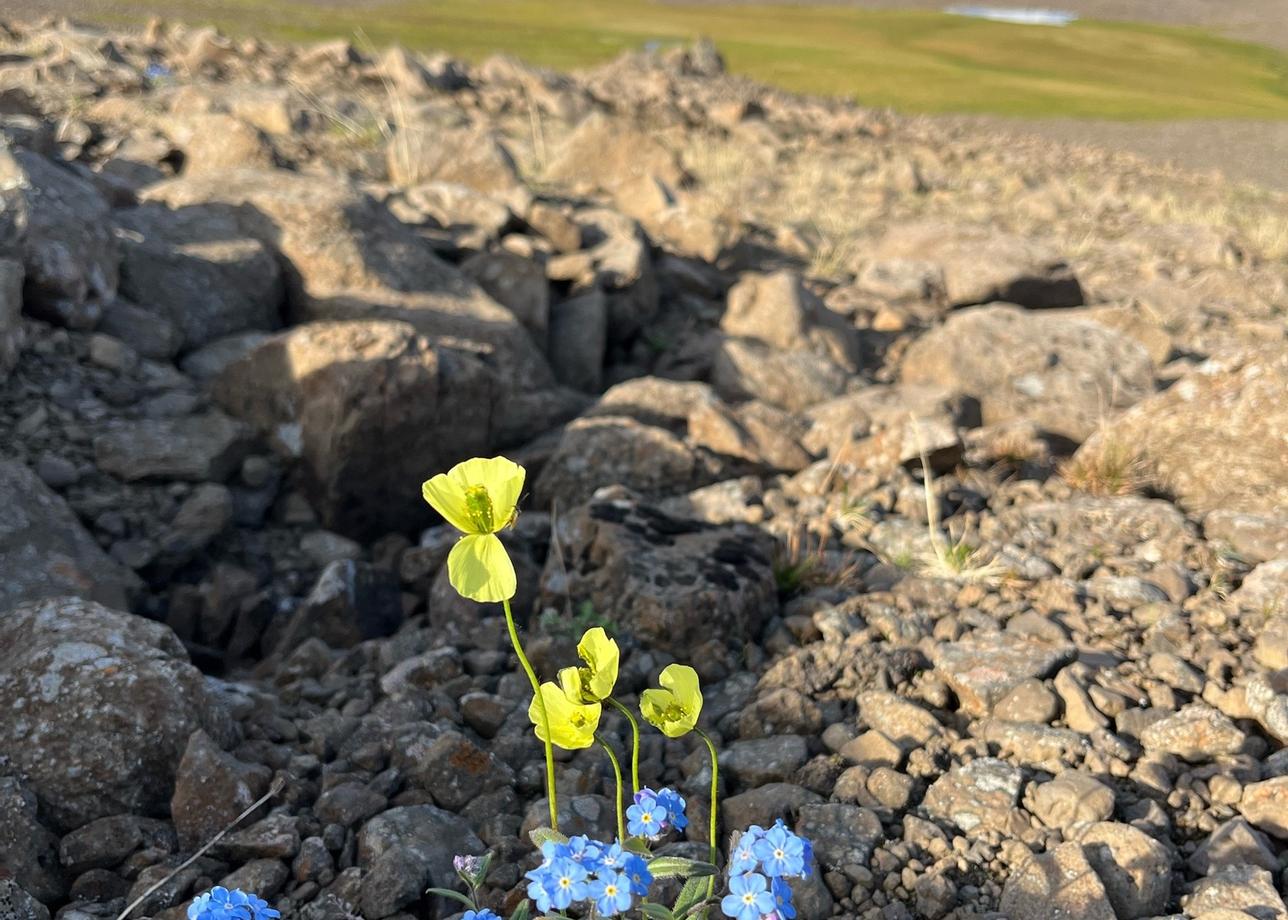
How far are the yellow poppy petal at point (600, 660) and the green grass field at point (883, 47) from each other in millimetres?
20252

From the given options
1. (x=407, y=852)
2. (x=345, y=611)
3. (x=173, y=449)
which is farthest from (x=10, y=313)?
(x=407, y=852)

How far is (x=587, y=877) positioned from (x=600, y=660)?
1.00 ft

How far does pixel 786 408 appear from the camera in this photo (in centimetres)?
484

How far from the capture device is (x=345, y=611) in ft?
10.4

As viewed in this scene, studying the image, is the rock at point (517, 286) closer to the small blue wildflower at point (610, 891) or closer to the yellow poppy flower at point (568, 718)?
the yellow poppy flower at point (568, 718)

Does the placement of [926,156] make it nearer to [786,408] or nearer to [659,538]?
[786,408]

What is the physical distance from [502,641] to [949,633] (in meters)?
1.24

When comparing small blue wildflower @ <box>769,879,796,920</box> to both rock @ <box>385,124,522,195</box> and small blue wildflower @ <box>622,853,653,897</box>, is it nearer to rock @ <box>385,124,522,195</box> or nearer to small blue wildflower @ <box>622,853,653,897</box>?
small blue wildflower @ <box>622,853,653,897</box>

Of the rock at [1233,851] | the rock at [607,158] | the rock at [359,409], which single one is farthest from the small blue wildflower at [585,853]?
the rock at [607,158]

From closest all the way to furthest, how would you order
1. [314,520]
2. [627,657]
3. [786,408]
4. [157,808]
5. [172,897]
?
[172,897] → [157,808] → [627,657] → [314,520] → [786,408]

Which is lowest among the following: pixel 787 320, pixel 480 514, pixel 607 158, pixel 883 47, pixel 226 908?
pixel 787 320

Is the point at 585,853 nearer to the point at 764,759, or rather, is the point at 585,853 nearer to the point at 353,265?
the point at 764,759

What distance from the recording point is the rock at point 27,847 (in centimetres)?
201

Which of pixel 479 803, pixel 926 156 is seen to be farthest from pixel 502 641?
pixel 926 156
